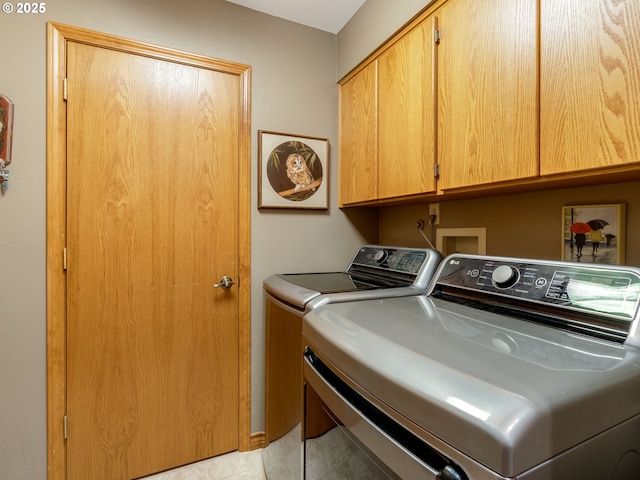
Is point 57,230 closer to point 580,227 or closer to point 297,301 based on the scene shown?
point 297,301

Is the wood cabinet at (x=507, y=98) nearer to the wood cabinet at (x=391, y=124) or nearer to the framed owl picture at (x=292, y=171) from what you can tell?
the wood cabinet at (x=391, y=124)

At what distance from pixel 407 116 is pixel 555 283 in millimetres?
891

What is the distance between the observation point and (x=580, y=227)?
1.09 m

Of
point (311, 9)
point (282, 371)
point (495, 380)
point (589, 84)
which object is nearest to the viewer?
point (495, 380)

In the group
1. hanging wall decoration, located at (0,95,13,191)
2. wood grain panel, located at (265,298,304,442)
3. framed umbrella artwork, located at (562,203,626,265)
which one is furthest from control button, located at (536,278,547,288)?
hanging wall decoration, located at (0,95,13,191)

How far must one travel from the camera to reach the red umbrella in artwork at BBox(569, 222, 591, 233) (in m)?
1.07

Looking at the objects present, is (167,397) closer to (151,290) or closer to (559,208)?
(151,290)

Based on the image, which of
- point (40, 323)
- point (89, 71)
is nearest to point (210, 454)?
point (40, 323)

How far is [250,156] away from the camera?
1.78 meters

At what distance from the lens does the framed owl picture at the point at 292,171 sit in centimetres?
180

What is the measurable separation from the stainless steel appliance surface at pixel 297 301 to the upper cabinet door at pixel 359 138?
1.24 ft

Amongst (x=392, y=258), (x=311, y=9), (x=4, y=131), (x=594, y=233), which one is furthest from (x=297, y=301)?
(x=311, y=9)

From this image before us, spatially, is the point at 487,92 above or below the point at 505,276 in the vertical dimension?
above

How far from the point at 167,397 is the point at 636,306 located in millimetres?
1888
